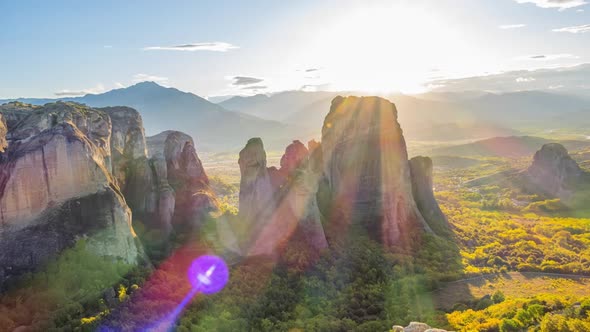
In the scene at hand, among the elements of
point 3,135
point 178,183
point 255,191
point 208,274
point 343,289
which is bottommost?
point 343,289

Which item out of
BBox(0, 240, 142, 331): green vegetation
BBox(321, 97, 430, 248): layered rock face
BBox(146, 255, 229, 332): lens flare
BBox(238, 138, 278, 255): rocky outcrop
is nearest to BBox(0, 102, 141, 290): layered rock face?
BBox(0, 240, 142, 331): green vegetation

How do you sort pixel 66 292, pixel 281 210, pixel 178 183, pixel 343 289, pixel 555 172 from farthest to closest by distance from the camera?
pixel 555 172 < pixel 178 183 < pixel 281 210 < pixel 343 289 < pixel 66 292

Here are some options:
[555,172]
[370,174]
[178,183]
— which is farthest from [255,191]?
[555,172]

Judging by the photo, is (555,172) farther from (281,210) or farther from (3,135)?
(3,135)

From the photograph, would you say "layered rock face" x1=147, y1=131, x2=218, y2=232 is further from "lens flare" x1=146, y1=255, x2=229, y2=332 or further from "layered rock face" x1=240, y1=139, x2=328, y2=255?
"lens flare" x1=146, y1=255, x2=229, y2=332

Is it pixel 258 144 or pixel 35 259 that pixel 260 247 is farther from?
pixel 35 259

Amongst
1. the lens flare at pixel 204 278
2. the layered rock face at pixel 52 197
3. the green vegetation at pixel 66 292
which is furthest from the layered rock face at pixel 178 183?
the green vegetation at pixel 66 292

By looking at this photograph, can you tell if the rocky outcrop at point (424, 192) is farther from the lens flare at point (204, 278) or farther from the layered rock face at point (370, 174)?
the lens flare at point (204, 278)
